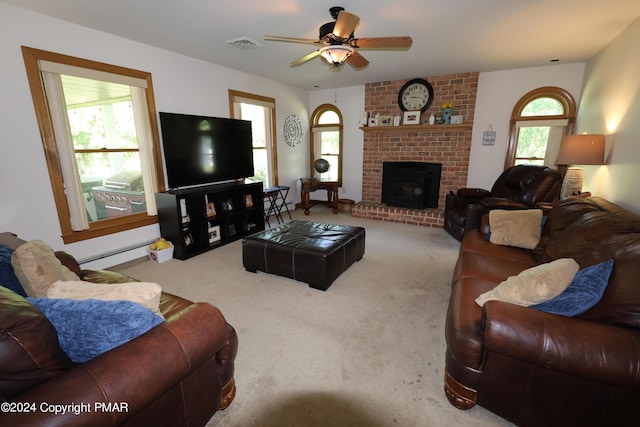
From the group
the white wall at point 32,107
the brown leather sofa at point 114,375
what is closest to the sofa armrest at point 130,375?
the brown leather sofa at point 114,375

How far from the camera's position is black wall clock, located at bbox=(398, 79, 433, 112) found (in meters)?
4.97

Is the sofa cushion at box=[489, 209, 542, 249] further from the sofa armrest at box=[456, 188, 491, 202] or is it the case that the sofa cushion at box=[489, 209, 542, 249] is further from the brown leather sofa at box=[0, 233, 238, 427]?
the brown leather sofa at box=[0, 233, 238, 427]

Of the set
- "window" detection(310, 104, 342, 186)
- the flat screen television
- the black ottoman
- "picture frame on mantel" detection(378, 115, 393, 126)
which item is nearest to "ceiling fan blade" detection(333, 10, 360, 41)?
the black ottoman

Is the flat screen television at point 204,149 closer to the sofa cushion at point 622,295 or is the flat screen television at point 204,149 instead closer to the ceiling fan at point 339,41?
the ceiling fan at point 339,41

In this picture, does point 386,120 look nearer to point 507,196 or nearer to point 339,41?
point 507,196

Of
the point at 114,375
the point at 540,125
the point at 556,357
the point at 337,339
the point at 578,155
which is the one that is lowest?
the point at 337,339

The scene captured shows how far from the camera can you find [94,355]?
1016 millimetres

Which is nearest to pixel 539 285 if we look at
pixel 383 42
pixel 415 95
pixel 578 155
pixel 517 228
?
pixel 517 228

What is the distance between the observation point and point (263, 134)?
5.28 meters

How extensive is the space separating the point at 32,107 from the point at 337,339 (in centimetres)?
323

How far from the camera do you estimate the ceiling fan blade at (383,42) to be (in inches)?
92.3

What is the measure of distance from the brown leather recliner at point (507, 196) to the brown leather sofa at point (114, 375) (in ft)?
10.3

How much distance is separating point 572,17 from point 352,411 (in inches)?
144

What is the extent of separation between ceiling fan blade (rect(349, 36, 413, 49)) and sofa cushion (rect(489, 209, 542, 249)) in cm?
175
